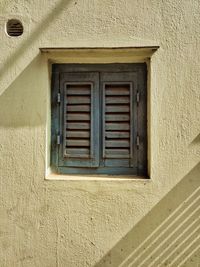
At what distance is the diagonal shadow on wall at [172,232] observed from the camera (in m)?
3.06

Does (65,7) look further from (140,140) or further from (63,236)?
(63,236)

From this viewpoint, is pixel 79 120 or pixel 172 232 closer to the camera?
pixel 172 232

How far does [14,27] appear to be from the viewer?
330cm

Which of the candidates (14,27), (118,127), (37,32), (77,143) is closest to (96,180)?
(77,143)

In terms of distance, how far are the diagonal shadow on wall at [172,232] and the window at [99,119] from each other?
43cm

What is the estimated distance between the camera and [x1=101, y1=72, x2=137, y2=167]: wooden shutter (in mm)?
3248

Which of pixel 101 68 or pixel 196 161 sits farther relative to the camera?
pixel 101 68

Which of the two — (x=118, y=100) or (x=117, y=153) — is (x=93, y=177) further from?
(x=118, y=100)

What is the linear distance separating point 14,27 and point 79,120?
3.88 ft

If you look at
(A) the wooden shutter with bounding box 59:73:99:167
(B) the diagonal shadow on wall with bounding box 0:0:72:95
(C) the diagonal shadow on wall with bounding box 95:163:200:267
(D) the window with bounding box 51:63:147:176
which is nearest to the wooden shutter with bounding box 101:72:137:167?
(D) the window with bounding box 51:63:147:176

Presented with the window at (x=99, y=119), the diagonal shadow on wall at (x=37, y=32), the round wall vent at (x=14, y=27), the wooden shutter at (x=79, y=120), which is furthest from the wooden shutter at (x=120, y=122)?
the round wall vent at (x=14, y=27)

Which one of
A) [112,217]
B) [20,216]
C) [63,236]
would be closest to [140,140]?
[112,217]

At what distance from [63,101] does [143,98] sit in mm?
833

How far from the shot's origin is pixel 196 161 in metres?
3.07
